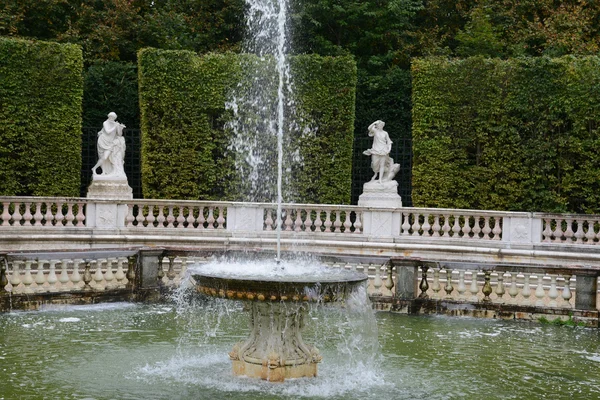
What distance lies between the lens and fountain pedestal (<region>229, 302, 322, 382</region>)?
9375 mm

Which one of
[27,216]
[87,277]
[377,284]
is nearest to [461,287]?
[377,284]

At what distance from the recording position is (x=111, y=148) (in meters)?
21.0

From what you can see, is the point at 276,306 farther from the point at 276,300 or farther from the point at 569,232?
the point at 569,232

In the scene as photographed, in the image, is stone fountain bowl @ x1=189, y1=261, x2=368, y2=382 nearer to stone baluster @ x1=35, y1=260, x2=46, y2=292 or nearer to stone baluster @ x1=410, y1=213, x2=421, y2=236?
stone baluster @ x1=35, y1=260, x2=46, y2=292

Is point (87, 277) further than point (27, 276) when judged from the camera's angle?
Yes

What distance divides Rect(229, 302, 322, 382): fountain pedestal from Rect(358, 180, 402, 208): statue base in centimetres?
1120

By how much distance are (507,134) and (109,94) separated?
1117 cm

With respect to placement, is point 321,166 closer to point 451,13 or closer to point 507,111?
point 507,111

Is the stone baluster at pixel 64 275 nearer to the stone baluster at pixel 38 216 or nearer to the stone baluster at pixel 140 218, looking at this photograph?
the stone baluster at pixel 38 216

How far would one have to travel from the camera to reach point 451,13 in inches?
1191

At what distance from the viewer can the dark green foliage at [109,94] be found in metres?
26.6

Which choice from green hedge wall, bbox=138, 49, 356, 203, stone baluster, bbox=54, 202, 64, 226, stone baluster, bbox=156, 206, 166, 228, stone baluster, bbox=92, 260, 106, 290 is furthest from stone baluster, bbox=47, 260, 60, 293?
green hedge wall, bbox=138, 49, 356, 203

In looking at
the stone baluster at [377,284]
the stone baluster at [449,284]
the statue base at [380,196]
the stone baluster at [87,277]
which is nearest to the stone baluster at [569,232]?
the statue base at [380,196]

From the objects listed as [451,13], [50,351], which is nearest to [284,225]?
[50,351]
